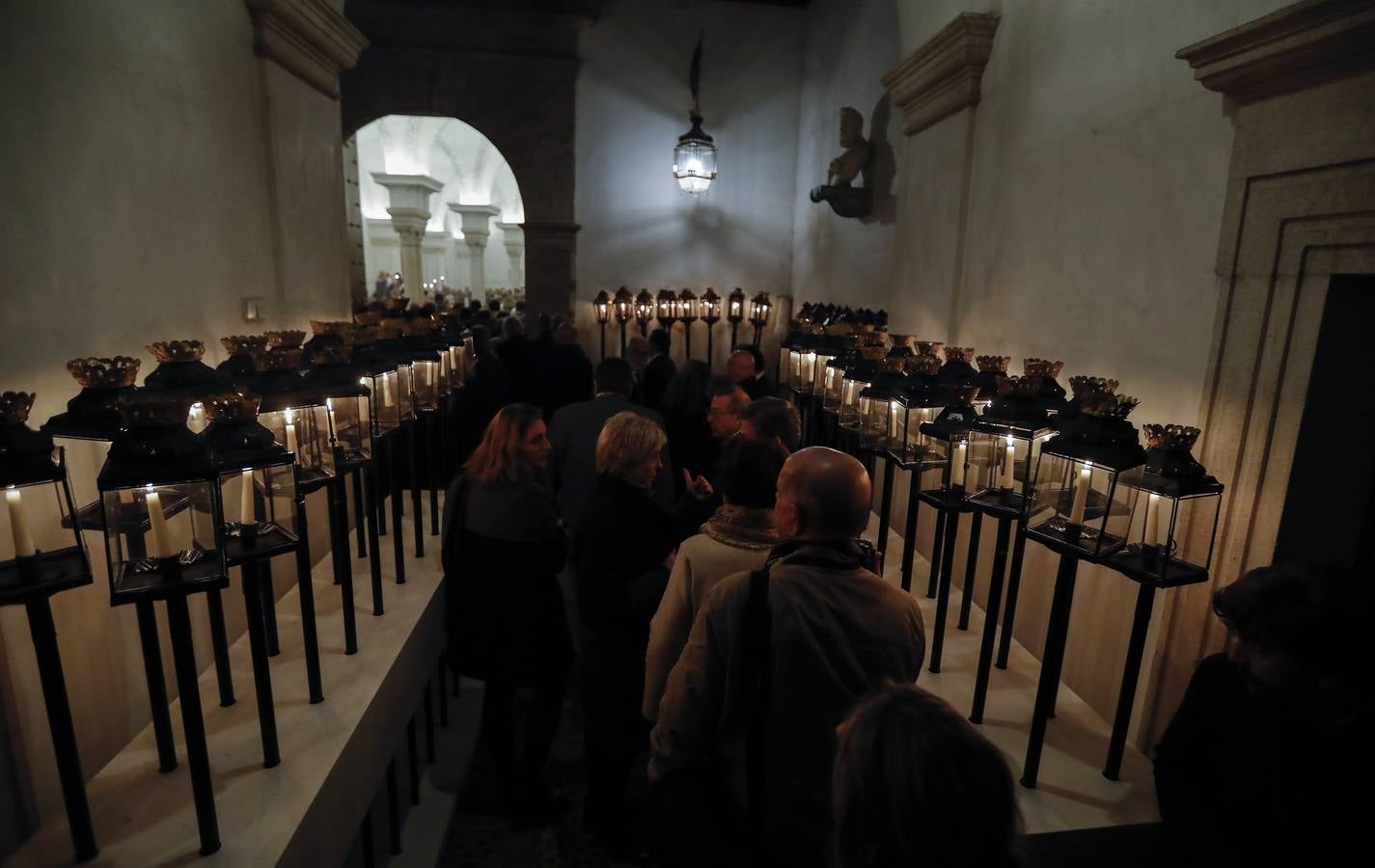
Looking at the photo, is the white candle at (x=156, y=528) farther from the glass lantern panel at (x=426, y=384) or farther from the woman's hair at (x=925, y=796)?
the glass lantern panel at (x=426, y=384)

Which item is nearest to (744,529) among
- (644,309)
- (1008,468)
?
(1008,468)

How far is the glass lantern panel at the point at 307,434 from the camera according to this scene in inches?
111

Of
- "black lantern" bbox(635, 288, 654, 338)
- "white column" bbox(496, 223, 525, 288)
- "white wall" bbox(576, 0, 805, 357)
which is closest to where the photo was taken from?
"white wall" bbox(576, 0, 805, 357)

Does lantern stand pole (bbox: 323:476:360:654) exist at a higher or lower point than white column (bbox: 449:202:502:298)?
lower

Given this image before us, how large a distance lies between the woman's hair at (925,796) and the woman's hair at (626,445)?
6.05ft

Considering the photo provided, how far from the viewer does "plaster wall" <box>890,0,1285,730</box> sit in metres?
2.82

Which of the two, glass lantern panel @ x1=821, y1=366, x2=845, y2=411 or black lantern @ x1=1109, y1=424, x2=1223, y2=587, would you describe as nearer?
black lantern @ x1=1109, y1=424, x2=1223, y2=587

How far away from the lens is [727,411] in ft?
13.6

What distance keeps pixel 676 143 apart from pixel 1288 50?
911 cm

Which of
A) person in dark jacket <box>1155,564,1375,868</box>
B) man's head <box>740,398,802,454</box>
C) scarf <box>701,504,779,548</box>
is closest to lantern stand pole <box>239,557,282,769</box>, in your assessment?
scarf <box>701,504,779,548</box>

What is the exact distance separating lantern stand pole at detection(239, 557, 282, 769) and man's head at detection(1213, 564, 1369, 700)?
271 centimetres

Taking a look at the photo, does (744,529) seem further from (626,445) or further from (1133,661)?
(1133,661)

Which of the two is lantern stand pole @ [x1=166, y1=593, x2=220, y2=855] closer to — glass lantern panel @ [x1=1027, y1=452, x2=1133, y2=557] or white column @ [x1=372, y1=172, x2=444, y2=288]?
glass lantern panel @ [x1=1027, y1=452, x2=1133, y2=557]

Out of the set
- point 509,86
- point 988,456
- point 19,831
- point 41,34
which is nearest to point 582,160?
point 509,86
